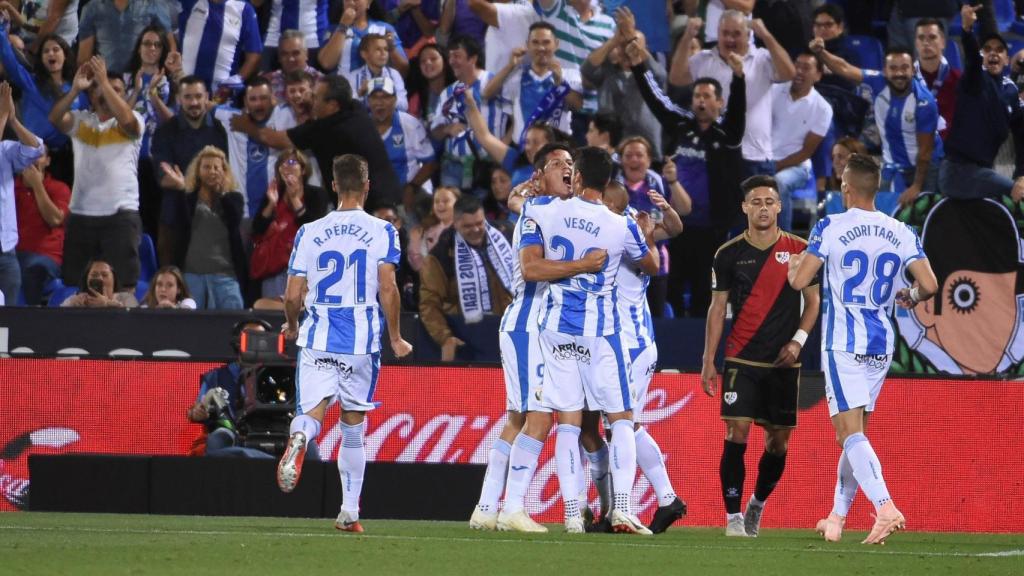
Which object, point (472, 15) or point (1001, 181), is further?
point (472, 15)

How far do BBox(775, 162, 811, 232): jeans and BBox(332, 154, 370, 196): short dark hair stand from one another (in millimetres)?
5725

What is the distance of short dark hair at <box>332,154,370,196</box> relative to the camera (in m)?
9.80

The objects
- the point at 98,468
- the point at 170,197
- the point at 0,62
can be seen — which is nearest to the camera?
the point at 98,468

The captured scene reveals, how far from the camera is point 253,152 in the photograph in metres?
16.0

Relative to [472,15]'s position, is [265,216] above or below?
below

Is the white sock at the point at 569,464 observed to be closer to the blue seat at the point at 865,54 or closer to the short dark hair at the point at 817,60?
the short dark hair at the point at 817,60

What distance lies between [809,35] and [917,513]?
6705 millimetres

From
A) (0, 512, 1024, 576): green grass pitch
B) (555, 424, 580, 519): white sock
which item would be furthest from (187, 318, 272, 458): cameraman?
(555, 424, 580, 519): white sock

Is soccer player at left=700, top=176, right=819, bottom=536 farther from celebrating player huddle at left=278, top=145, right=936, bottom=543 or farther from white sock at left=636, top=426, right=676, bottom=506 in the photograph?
white sock at left=636, top=426, right=676, bottom=506

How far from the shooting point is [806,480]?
12.4 metres

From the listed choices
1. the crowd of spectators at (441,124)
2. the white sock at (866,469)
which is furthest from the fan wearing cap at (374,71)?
the white sock at (866,469)

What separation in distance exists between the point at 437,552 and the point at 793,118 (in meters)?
8.44

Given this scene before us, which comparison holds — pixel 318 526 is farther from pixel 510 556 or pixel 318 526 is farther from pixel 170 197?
pixel 170 197

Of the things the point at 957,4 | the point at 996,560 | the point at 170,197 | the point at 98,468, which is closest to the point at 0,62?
the point at 170,197
